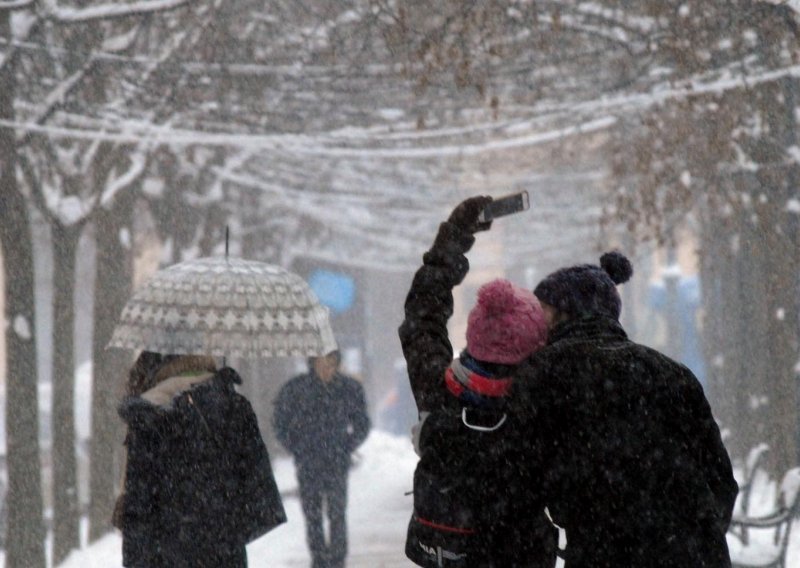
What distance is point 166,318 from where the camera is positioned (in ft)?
19.0

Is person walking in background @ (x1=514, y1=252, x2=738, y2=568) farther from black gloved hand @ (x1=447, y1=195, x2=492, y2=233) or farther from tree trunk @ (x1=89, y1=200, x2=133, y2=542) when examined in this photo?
tree trunk @ (x1=89, y1=200, x2=133, y2=542)

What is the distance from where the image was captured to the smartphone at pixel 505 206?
4125mm

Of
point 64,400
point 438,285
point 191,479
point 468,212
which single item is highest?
point 468,212

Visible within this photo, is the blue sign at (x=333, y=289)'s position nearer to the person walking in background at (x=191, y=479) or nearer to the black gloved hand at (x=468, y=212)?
the person walking in background at (x=191, y=479)

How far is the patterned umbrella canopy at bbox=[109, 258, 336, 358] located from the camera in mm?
5758

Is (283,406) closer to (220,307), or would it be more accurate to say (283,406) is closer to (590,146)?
(220,307)

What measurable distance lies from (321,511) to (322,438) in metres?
0.51

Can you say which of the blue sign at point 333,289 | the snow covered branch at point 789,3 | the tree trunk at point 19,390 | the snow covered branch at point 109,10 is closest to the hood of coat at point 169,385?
the snow covered branch at point 109,10

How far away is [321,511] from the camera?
1003cm

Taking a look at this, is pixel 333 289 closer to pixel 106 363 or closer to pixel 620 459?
pixel 106 363

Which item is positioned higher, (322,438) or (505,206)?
(505,206)

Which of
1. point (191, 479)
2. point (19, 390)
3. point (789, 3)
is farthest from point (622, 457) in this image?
point (19, 390)

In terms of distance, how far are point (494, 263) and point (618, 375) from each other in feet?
158

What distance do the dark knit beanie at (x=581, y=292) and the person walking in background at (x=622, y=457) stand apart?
0.14m
